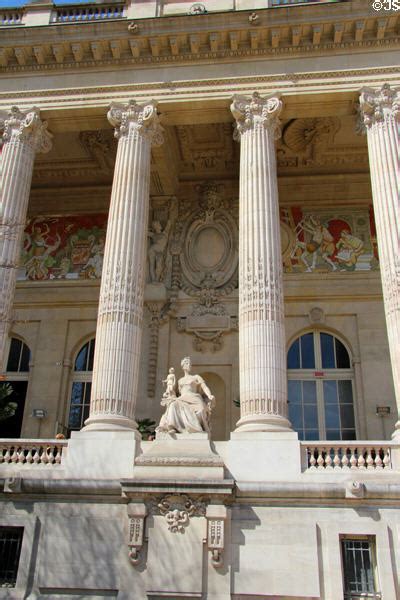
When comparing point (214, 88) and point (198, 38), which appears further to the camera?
point (198, 38)

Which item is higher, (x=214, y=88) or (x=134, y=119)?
(x=214, y=88)

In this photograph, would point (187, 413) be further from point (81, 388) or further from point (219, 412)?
point (81, 388)

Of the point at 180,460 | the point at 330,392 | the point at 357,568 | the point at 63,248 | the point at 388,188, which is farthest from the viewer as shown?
the point at 63,248

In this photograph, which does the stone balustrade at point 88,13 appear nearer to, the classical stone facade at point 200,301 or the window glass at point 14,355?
the classical stone facade at point 200,301

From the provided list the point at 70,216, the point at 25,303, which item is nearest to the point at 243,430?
the point at 25,303

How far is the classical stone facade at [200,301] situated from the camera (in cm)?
1345

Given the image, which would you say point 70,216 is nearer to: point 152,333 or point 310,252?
point 152,333

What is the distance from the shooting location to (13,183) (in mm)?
18359

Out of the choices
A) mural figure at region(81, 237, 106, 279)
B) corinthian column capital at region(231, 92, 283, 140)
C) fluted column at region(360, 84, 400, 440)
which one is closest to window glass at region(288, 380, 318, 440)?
fluted column at region(360, 84, 400, 440)

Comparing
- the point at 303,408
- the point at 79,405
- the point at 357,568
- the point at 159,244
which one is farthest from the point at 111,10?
the point at 357,568

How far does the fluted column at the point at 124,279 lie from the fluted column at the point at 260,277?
2.65 meters

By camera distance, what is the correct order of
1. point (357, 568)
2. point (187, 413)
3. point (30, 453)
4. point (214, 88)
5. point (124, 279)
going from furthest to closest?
point (214, 88) < point (124, 279) < point (30, 453) < point (187, 413) < point (357, 568)

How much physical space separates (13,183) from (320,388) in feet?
38.5

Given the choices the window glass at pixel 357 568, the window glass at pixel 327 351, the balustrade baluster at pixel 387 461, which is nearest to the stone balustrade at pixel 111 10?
the window glass at pixel 327 351
